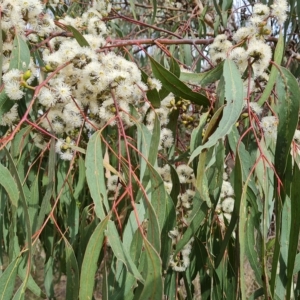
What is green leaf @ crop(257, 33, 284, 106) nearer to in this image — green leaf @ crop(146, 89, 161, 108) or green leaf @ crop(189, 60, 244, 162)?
green leaf @ crop(189, 60, 244, 162)

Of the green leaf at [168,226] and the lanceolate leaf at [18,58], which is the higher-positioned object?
the lanceolate leaf at [18,58]

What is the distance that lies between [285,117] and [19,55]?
0.64 metres

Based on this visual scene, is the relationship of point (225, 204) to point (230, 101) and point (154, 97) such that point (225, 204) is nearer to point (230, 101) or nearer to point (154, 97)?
point (154, 97)

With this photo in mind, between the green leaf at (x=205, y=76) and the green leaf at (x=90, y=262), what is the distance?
0.44 m

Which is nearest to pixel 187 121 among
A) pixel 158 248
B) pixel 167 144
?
pixel 167 144

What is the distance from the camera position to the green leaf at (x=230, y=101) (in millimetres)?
878

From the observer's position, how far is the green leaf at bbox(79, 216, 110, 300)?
90 cm

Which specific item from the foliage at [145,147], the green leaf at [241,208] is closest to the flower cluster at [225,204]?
the foliage at [145,147]

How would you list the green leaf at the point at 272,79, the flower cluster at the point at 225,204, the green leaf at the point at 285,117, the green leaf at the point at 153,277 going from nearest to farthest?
1. the green leaf at the point at 153,277
2. the green leaf at the point at 285,117
3. the green leaf at the point at 272,79
4. the flower cluster at the point at 225,204

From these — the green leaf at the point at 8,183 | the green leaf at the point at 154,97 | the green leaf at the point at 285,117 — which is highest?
the green leaf at the point at 154,97

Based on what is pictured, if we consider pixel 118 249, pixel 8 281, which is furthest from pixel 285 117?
pixel 8 281

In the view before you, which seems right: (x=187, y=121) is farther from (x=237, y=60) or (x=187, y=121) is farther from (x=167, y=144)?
(x=237, y=60)

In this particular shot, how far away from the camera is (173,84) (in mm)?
1107

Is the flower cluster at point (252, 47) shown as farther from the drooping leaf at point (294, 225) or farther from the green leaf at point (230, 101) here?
the drooping leaf at point (294, 225)
